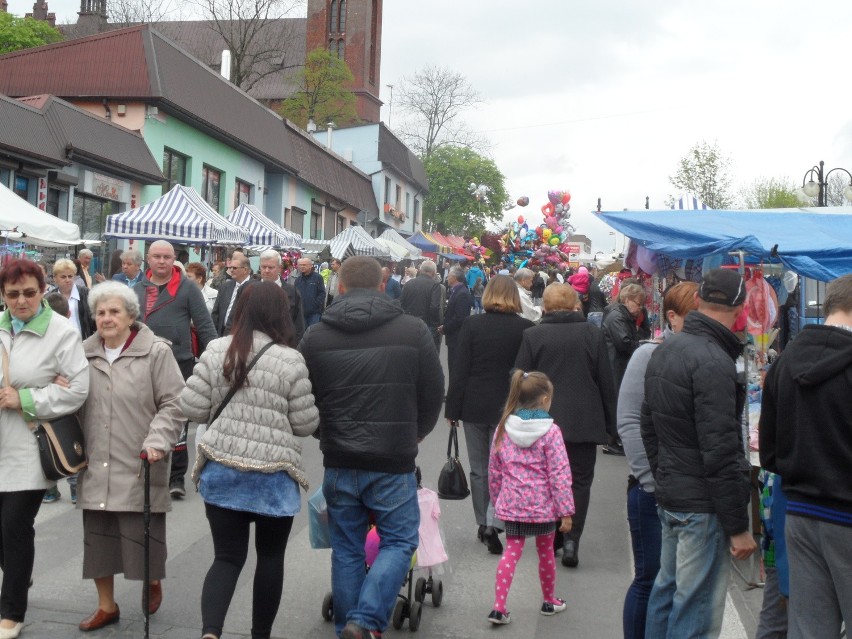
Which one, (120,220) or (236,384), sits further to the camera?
(120,220)

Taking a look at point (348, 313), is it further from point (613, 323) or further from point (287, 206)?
point (287, 206)

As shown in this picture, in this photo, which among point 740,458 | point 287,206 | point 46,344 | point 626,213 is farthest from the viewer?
point 287,206

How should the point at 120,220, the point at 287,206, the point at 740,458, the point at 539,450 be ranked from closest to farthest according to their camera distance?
the point at 740,458, the point at 539,450, the point at 120,220, the point at 287,206

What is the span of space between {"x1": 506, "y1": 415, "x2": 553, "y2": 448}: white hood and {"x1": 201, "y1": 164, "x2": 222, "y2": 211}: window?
22.6m

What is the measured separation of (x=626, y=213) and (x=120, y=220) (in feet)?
27.7

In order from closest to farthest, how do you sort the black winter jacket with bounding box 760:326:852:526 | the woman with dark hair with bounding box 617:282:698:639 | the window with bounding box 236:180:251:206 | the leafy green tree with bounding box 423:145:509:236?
the black winter jacket with bounding box 760:326:852:526 → the woman with dark hair with bounding box 617:282:698:639 → the window with bounding box 236:180:251:206 → the leafy green tree with bounding box 423:145:509:236

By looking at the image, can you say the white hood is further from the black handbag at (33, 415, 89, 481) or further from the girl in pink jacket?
the black handbag at (33, 415, 89, 481)

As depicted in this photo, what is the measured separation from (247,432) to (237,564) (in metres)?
0.63

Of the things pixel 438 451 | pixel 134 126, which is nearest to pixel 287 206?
pixel 134 126

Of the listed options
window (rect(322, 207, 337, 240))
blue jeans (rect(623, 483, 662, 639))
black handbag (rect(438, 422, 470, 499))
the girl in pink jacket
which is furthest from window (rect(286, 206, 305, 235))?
blue jeans (rect(623, 483, 662, 639))

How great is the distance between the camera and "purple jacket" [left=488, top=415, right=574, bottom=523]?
17.8ft

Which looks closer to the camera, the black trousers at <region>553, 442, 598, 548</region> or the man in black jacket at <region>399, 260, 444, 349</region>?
the black trousers at <region>553, 442, 598, 548</region>

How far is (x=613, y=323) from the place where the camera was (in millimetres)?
9984

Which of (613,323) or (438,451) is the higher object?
(613,323)
